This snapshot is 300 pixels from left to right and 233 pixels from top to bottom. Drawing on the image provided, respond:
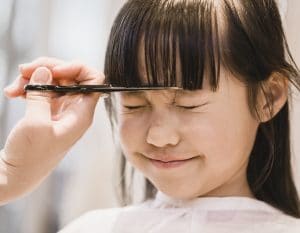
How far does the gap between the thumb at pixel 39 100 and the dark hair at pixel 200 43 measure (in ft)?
0.36

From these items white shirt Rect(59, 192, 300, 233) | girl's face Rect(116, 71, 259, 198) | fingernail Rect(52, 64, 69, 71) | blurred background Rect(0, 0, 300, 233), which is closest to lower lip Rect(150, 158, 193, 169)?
girl's face Rect(116, 71, 259, 198)

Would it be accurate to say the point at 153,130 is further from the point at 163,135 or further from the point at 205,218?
the point at 205,218

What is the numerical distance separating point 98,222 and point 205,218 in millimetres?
219

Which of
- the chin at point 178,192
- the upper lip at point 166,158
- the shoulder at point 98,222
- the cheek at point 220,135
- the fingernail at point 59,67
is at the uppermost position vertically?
the fingernail at point 59,67

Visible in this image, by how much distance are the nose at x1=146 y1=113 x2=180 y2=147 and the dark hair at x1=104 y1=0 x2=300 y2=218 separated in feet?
0.18

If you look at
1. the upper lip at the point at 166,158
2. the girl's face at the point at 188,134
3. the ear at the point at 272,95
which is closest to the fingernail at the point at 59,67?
the girl's face at the point at 188,134

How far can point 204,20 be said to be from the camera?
2.90 ft

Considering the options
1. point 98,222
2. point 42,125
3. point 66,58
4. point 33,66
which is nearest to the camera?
point 42,125

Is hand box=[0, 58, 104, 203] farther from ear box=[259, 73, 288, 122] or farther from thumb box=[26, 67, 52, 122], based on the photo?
ear box=[259, 73, 288, 122]

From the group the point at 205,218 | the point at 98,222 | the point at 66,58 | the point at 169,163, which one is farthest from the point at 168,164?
the point at 66,58

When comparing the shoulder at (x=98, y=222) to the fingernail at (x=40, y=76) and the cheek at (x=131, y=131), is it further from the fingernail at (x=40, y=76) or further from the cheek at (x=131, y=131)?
the fingernail at (x=40, y=76)

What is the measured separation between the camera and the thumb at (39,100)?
2.78 ft

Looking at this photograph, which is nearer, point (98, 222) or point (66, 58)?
point (98, 222)

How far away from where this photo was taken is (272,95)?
97 centimetres
